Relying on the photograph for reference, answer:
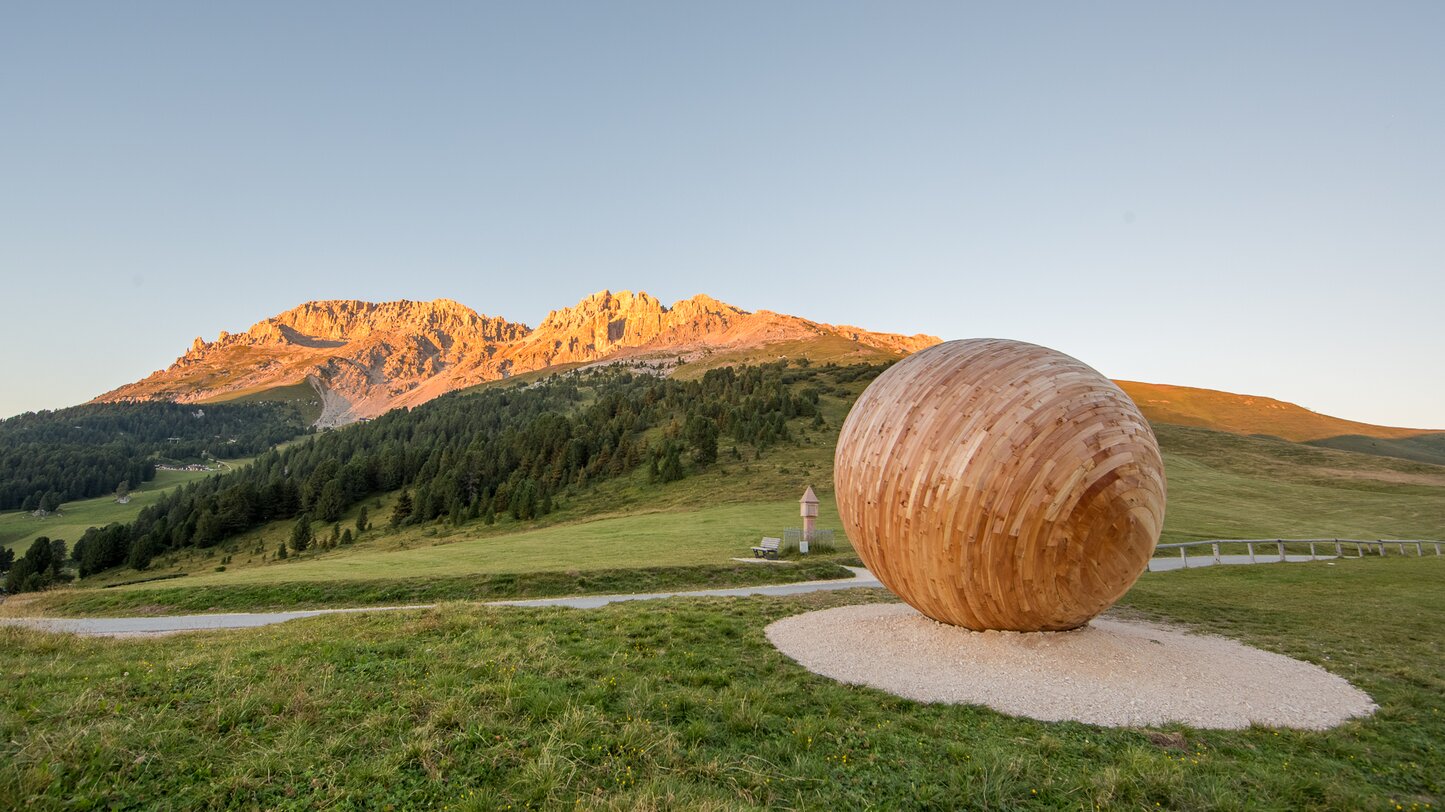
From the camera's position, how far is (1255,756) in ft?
21.2

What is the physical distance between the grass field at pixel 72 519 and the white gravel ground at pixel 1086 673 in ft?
459

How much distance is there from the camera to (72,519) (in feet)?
402

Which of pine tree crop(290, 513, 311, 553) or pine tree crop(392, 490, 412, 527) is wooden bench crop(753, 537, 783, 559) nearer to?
pine tree crop(392, 490, 412, 527)

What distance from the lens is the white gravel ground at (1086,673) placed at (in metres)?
7.82

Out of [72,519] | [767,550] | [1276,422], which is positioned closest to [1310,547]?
[767,550]

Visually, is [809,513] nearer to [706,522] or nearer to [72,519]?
[706,522]

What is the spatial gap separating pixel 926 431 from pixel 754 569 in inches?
596

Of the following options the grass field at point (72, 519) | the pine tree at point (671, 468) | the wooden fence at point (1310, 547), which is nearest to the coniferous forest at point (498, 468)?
the pine tree at point (671, 468)

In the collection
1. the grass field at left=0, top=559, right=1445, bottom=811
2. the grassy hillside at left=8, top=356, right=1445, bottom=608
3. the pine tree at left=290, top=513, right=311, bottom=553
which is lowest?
the pine tree at left=290, top=513, right=311, bottom=553

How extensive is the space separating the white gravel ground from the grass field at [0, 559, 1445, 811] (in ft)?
1.59

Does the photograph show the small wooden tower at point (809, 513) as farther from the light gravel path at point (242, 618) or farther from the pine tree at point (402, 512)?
the pine tree at point (402, 512)

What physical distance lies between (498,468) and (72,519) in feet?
338

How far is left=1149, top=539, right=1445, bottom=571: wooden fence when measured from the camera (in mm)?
27109

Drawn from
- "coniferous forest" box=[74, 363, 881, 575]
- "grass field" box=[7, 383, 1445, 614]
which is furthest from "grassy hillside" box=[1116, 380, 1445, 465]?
"coniferous forest" box=[74, 363, 881, 575]
